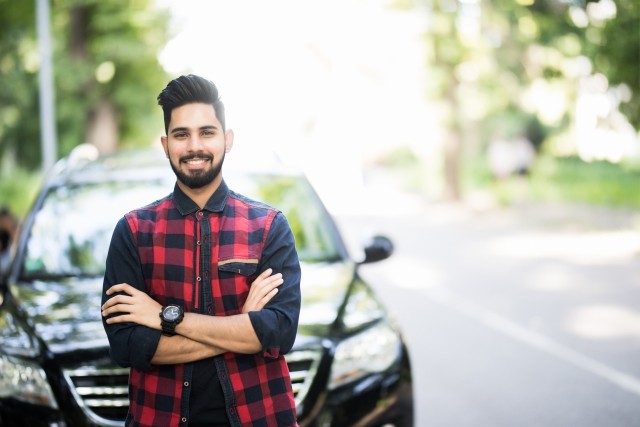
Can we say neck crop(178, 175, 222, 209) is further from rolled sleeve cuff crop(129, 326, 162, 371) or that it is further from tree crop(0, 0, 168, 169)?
tree crop(0, 0, 168, 169)

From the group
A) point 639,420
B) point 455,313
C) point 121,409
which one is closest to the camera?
point 121,409

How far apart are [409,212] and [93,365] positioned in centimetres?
2255

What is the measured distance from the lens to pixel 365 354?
3.82m

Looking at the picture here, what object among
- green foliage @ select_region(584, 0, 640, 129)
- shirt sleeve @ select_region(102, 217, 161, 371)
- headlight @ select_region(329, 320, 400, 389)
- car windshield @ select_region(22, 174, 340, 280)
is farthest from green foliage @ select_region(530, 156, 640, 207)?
shirt sleeve @ select_region(102, 217, 161, 371)

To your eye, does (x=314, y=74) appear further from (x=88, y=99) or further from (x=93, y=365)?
(x=93, y=365)

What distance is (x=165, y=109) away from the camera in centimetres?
255

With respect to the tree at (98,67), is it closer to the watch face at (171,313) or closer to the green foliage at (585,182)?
the green foliage at (585,182)

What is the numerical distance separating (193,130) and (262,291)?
0.52m

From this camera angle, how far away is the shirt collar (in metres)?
2.56

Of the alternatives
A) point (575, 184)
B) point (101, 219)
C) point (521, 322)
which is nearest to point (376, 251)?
point (101, 219)

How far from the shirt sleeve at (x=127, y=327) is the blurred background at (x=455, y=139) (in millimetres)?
2157

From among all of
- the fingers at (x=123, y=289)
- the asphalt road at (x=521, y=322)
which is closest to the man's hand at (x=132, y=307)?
the fingers at (x=123, y=289)

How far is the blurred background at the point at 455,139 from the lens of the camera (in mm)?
7367

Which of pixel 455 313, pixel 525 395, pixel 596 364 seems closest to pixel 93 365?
pixel 525 395
